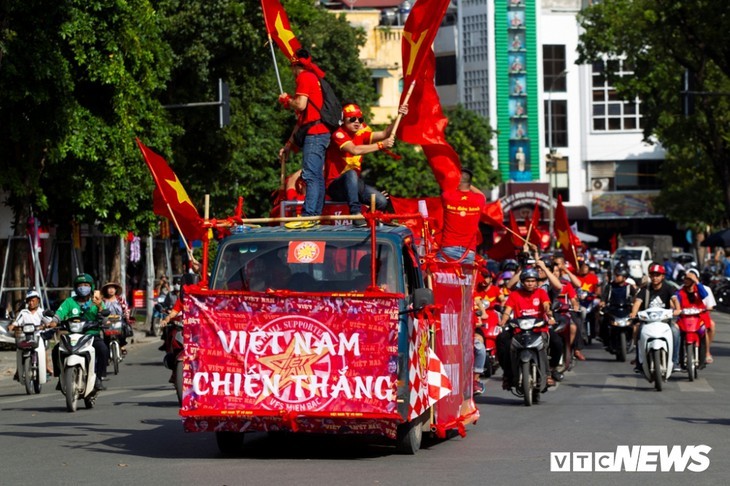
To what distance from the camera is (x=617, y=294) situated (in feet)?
92.5

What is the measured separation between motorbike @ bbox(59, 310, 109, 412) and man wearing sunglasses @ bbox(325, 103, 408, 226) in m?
5.29

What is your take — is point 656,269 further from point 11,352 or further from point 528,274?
point 11,352

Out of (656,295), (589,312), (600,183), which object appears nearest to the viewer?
(656,295)

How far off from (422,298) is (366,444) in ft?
7.19

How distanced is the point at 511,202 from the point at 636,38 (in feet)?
115

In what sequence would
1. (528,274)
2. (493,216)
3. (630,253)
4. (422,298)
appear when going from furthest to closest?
1. (630,253)
2. (493,216)
3. (528,274)
4. (422,298)

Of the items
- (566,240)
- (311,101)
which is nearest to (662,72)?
(566,240)

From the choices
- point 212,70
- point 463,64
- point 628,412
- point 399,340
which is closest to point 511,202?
point 463,64

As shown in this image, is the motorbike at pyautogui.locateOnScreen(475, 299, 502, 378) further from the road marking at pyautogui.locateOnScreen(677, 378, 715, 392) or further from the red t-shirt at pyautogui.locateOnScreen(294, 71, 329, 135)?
the red t-shirt at pyautogui.locateOnScreen(294, 71, 329, 135)

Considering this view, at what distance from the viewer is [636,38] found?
51719 mm

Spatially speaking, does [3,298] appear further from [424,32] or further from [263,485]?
[263,485]

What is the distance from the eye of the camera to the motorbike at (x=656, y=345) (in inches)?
838

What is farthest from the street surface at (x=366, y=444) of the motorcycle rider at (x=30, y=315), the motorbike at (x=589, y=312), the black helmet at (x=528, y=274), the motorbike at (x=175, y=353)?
the motorbike at (x=589, y=312)

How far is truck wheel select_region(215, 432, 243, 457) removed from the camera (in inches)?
533
